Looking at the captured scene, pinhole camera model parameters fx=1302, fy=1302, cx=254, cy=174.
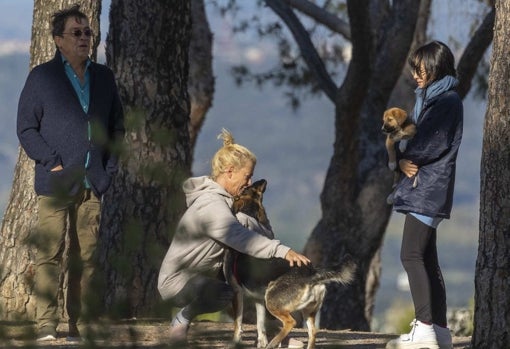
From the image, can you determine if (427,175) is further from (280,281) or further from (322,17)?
(322,17)

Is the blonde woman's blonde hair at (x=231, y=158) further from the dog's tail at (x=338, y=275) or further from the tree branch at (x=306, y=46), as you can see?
the tree branch at (x=306, y=46)

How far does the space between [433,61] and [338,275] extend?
49.5 inches

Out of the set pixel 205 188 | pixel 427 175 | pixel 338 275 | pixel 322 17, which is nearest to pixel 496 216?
pixel 427 175

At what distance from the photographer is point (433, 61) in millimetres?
6633

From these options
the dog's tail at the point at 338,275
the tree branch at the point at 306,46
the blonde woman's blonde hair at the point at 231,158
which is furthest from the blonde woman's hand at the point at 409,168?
the tree branch at the point at 306,46

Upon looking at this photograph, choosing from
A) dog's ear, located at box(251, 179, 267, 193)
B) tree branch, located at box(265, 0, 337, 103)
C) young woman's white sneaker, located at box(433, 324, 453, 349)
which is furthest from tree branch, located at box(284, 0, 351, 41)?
dog's ear, located at box(251, 179, 267, 193)

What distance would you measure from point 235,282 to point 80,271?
11.8ft

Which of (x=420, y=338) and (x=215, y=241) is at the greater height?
(x=215, y=241)

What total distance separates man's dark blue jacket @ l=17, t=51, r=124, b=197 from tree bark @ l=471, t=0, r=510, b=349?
77.2 inches

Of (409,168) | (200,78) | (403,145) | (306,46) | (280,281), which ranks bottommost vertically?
(280,281)

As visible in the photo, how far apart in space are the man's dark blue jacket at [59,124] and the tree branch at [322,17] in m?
10.9

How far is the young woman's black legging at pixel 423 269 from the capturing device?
263 inches

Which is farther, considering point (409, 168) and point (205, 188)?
point (409, 168)

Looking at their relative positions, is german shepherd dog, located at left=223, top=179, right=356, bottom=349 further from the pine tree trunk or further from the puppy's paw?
the pine tree trunk
